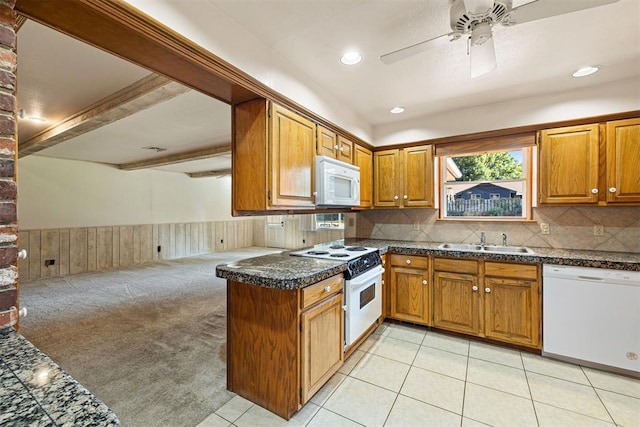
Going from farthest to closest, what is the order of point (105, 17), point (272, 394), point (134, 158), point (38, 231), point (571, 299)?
point (134, 158)
point (38, 231)
point (571, 299)
point (272, 394)
point (105, 17)

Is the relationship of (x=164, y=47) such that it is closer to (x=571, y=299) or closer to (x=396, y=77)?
(x=396, y=77)

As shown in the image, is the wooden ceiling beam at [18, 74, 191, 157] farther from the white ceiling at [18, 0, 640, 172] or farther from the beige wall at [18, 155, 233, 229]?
the beige wall at [18, 155, 233, 229]

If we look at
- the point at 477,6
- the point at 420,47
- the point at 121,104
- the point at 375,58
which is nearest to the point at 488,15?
the point at 477,6

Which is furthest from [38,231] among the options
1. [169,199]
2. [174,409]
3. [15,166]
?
[15,166]

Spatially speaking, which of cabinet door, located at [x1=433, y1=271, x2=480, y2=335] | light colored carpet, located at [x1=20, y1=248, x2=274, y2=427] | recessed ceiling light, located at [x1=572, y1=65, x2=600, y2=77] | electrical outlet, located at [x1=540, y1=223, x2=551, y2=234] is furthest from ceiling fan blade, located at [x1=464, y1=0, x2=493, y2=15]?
light colored carpet, located at [x1=20, y1=248, x2=274, y2=427]

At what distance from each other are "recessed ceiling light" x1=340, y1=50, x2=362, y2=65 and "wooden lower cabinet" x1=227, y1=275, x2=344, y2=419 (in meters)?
1.73

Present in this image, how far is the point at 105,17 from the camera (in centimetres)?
120

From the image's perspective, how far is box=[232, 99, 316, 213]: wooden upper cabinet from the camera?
81.3 inches

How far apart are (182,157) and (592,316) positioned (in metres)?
6.31

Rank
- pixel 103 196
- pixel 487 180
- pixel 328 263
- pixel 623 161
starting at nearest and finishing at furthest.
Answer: pixel 328 263, pixel 623 161, pixel 487 180, pixel 103 196

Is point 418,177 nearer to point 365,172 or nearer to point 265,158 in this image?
point 365,172

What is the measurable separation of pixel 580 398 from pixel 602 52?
8.51 feet

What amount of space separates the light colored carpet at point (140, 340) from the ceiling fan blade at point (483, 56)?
9.43 feet

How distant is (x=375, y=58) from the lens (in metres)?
2.21
